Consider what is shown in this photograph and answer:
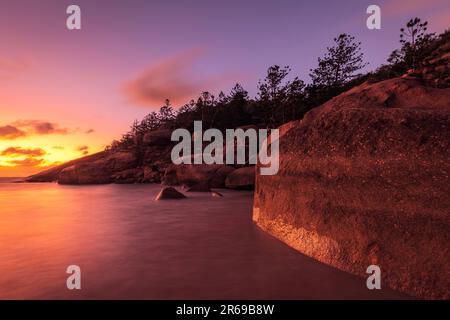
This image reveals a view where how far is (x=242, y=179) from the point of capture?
18469 mm

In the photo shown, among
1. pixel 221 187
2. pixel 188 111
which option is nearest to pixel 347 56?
pixel 221 187

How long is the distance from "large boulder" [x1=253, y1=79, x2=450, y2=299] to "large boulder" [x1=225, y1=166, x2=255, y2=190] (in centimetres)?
1262

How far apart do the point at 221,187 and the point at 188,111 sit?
115 feet

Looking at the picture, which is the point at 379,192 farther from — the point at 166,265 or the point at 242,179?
the point at 242,179

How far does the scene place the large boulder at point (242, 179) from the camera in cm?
1811

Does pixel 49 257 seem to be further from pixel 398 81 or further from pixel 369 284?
pixel 398 81

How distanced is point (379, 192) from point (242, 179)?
49.0 feet

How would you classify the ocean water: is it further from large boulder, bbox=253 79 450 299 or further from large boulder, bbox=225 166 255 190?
large boulder, bbox=225 166 255 190

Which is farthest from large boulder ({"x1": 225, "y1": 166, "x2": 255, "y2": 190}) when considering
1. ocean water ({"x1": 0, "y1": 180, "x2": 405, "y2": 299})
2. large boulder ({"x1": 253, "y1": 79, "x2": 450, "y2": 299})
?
large boulder ({"x1": 253, "y1": 79, "x2": 450, "y2": 299})

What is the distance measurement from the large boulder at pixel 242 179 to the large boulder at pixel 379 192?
41.4 ft

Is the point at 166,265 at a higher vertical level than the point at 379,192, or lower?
lower

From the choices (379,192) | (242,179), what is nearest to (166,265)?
(379,192)

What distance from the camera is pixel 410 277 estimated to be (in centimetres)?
313

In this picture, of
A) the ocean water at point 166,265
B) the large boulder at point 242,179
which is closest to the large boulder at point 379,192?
the ocean water at point 166,265
